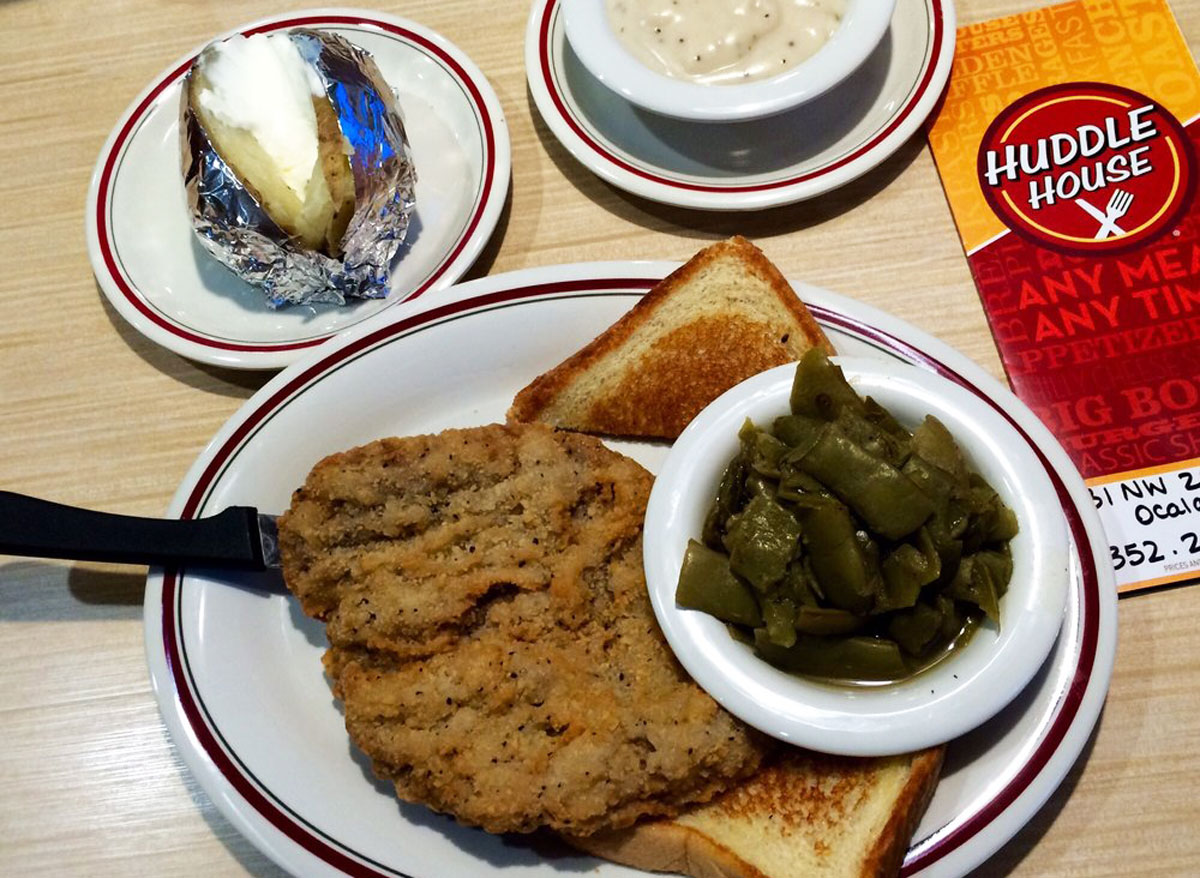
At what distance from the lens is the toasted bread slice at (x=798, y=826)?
4.94 feet

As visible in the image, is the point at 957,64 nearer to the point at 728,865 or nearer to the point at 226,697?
the point at 728,865

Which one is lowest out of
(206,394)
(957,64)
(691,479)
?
A: (206,394)

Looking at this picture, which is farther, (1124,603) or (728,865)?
(1124,603)

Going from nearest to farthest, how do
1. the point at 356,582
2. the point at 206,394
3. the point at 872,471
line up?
1. the point at 872,471
2. the point at 356,582
3. the point at 206,394

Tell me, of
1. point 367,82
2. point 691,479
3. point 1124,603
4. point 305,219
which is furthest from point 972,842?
point 367,82

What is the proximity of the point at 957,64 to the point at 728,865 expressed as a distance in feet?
6.77

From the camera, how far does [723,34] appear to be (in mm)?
2293

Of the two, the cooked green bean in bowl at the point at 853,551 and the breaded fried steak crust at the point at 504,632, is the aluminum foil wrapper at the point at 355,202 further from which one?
the cooked green bean in bowl at the point at 853,551

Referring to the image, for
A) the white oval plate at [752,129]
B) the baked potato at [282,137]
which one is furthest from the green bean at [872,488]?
the baked potato at [282,137]

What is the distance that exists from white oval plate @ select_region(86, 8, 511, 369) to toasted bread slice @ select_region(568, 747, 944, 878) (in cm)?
127

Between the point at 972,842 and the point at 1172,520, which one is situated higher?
the point at 1172,520

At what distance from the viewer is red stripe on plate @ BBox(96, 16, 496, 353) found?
2.17 meters

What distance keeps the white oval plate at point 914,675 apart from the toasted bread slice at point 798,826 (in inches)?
5.0

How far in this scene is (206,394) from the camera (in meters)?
2.27
